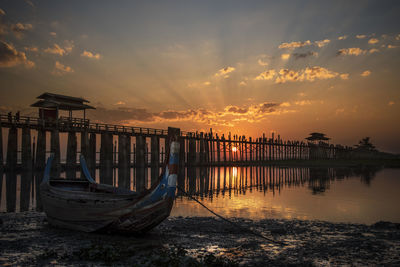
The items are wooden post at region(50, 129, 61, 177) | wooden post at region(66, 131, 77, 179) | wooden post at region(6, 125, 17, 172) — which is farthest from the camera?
wooden post at region(66, 131, 77, 179)

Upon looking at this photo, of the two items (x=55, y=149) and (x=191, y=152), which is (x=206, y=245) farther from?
(x=191, y=152)

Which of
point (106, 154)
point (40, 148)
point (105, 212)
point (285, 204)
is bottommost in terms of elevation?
point (285, 204)

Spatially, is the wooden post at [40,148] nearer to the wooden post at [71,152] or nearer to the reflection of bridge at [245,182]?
the wooden post at [71,152]

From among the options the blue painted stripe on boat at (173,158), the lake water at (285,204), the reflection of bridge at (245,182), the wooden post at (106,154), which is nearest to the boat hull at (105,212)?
the blue painted stripe on boat at (173,158)

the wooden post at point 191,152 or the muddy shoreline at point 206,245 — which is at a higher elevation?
the wooden post at point 191,152

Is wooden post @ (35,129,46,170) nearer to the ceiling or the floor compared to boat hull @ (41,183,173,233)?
nearer to the ceiling

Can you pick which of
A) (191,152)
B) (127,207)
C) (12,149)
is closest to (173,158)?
(127,207)

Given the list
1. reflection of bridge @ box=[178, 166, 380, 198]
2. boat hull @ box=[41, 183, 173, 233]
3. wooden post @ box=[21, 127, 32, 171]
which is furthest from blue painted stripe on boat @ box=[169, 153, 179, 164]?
wooden post @ box=[21, 127, 32, 171]

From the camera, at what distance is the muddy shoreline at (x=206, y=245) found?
21.3 feet

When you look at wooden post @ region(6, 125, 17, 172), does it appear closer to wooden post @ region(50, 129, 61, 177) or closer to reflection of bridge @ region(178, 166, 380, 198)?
wooden post @ region(50, 129, 61, 177)

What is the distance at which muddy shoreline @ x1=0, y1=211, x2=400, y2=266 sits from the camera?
6480 millimetres

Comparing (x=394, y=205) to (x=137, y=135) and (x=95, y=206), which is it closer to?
(x=95, y=206)

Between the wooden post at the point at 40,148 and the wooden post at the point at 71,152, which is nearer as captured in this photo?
the wooden post at the point at 40,148

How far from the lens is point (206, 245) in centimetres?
779
